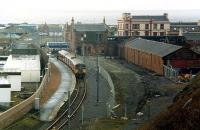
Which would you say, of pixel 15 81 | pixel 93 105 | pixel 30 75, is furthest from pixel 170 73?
pixel 15 81

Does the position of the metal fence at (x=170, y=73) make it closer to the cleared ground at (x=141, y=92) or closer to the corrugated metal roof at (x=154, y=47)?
the cleared ground at (x=141, y=92)

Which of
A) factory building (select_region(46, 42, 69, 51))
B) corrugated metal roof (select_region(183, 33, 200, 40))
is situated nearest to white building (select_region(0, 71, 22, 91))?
corrugated metal roof (select_region(183, 33, 200, 40))

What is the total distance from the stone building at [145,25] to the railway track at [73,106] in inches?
1359

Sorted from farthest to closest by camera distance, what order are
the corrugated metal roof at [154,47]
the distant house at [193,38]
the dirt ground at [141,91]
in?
1. the distant house at [193,38]
2. the corrugated metal roof at [154,47]
3. the dirt ground at [141,91]

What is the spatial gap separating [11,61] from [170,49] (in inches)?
544

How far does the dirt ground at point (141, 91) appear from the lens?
2645cm

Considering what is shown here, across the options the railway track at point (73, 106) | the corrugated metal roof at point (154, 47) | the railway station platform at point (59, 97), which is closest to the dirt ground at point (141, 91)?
the corrugated metal roof at point (154, 47)

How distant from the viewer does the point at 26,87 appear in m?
35.5

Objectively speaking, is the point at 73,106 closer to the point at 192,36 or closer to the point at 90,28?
the point at 192,36

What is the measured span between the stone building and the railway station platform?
85.2ft

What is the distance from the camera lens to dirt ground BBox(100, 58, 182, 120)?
2645 cm

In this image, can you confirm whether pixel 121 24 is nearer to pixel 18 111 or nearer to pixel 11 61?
pixel 11 61

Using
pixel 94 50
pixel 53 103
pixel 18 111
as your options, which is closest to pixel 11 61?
pixel 53 103

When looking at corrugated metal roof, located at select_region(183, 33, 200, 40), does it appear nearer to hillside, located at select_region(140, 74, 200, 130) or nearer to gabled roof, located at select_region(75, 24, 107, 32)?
gabled roof, located at select_region(75, 24, 107, 32)
